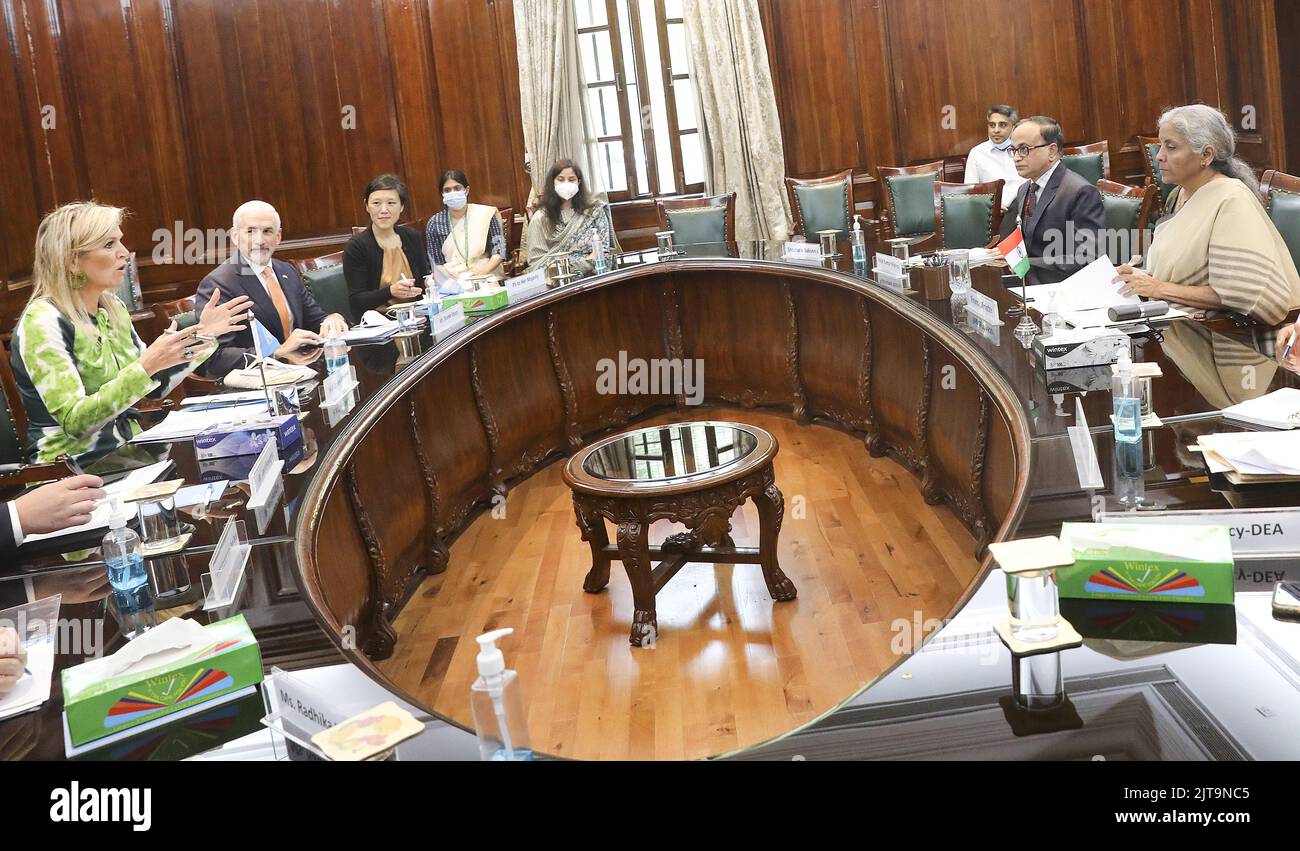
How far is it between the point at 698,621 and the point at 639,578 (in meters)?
0.26

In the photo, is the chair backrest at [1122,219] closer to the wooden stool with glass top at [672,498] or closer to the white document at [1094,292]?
the white document at [1094,292]

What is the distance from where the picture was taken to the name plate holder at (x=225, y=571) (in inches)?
74.1

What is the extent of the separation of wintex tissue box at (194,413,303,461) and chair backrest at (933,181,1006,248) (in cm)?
334

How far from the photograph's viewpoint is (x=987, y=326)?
3209mm

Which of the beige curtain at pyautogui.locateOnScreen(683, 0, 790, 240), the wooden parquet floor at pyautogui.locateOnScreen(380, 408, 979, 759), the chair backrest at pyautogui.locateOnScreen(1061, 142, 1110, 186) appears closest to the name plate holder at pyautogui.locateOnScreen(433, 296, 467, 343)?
the wooden parquet floor at pyautogui.locateOnScreen(380, 408, 979, 759)

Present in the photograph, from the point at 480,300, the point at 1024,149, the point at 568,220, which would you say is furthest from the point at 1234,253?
the point at 568,220

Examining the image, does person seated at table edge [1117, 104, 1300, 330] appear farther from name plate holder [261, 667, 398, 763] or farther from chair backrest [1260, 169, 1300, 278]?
name plate holder [261, 667, 398, 763]

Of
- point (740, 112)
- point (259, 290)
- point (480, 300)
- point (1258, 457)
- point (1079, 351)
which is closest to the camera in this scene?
point (1258, 457)

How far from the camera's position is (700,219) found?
5.91m

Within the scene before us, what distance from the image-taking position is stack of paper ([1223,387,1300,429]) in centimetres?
207

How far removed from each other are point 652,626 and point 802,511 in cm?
108

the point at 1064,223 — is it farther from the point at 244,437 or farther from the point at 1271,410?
the point at 244,437

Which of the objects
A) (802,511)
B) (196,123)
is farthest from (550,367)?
(196,123)
